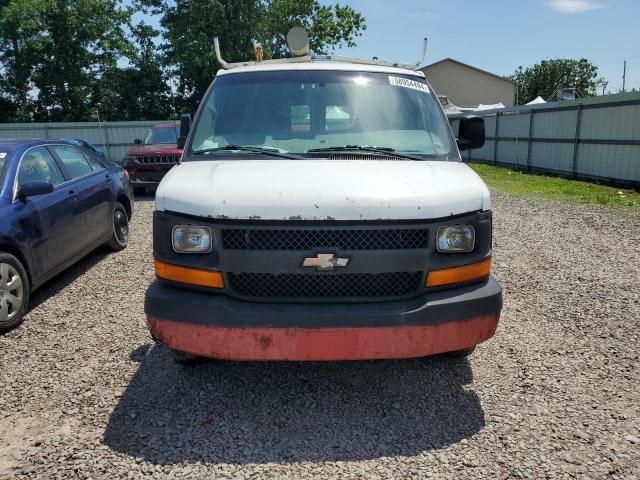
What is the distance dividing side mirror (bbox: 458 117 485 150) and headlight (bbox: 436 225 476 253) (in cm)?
160

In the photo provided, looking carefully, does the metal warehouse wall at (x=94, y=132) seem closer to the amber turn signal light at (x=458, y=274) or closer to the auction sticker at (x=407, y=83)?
the auction sticker at (x=407, y=83)

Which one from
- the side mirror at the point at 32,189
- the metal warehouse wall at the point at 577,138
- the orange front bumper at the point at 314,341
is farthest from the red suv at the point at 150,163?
the orange front bumper at the point at 314,341

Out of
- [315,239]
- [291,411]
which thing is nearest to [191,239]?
[315,239]

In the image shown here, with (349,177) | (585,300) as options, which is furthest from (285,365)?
(585,300)

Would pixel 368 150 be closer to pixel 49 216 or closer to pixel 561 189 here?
pixel 49 216

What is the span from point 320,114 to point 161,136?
999 cm

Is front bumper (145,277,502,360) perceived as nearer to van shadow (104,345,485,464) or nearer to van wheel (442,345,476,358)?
van shadow (104,345,485,464)

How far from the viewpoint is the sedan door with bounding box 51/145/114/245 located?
Answer: 573cm

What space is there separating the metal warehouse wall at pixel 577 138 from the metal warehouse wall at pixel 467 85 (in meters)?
26.7

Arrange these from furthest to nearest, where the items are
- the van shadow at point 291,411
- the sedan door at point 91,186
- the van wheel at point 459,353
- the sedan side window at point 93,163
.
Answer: the sedan side window at point 93,163 → the sedan door at point 91,186 → the van wheel at point 459,353 → the van shadow at point 291,411

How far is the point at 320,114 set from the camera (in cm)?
364

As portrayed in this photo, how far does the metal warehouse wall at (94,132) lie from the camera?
878 inches

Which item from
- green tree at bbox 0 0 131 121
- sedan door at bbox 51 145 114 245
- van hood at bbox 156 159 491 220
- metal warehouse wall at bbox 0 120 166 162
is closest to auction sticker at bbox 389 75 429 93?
van hood at bbox 156 159 491 220

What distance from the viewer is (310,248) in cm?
263
